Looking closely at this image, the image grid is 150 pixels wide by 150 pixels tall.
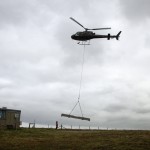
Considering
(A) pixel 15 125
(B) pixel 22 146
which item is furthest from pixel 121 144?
(A) pixel 15 125

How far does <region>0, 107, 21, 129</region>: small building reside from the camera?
200 ft

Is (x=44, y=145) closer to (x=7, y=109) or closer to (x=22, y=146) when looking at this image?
(x=22, y=146)

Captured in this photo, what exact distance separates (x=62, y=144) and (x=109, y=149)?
233 inches

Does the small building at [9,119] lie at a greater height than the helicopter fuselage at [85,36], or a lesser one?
lesser

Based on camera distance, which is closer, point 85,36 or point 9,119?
point 85,36

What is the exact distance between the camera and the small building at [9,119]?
61.0 metres

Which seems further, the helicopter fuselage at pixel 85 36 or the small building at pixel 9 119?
the small building at pixel 9 119

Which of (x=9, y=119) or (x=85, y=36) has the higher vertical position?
(x=85, y=36)

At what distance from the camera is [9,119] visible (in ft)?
202

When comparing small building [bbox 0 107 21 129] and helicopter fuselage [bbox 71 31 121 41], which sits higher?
helicopter fuselage [bbox 71 31 121 41]

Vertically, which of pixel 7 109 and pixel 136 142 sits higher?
pixel 7 109

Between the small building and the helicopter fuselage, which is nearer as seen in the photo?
the helicopter fuselage

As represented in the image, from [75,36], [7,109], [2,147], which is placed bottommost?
[2,147]

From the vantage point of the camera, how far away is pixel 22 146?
116 ft
